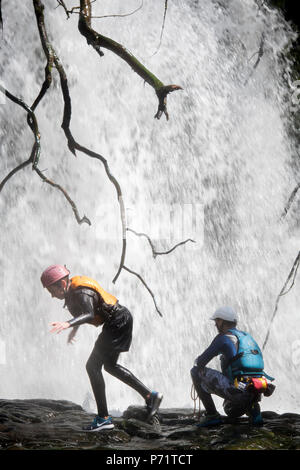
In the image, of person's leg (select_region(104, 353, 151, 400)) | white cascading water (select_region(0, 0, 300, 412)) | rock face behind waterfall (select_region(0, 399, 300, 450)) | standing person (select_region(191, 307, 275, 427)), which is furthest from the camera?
white cascading water (select_region(0, 0, 300, 412))

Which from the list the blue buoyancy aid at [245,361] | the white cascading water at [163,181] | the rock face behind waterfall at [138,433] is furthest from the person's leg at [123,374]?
the white cascading water at [163,181]

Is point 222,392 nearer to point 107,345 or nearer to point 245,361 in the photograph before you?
point 245,361

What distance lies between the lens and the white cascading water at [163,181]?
438 inches

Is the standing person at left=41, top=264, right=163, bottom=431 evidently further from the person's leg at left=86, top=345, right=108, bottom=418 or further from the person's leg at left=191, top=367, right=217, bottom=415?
the person's leg at left=191, top=367, right=217, bottom=415

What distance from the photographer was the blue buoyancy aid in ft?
17.1

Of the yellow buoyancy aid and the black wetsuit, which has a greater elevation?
the yellow buoyancy aid

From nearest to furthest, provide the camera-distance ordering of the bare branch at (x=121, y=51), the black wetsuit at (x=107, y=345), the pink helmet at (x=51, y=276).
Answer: the bare branch at (x=121, y=51), the pink helmet at (x=51, y=276), the black wetsuit at (x=107, y=345)

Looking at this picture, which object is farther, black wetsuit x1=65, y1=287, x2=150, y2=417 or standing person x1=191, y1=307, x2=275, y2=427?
black wetsuit x1=65, y1=287, x2=150, y2=417

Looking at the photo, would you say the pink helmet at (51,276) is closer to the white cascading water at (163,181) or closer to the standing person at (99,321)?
the standing person at (99,321)

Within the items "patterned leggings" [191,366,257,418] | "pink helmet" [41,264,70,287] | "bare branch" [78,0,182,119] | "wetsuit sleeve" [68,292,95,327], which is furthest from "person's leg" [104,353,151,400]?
"bare branch" [78,0,182,119]

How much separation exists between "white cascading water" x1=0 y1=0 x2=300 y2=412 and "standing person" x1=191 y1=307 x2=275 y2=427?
5167mm

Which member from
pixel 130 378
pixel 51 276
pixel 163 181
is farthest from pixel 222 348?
pixel 163 181

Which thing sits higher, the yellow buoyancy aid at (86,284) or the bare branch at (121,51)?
the bare branch at (121,51)
